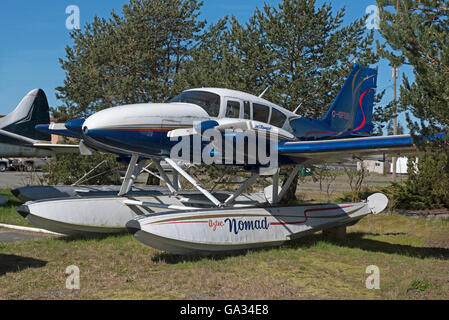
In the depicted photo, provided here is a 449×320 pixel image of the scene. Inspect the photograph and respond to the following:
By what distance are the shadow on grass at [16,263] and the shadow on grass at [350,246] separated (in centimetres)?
199

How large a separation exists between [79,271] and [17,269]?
1019mm

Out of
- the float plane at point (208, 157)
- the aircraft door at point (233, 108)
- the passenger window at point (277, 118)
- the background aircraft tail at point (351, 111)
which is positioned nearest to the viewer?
the float plane at point (208, 157)

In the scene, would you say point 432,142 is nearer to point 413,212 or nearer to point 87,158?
point 413,212

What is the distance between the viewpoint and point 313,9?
15000mm

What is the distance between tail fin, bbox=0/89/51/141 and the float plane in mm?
→ 8036

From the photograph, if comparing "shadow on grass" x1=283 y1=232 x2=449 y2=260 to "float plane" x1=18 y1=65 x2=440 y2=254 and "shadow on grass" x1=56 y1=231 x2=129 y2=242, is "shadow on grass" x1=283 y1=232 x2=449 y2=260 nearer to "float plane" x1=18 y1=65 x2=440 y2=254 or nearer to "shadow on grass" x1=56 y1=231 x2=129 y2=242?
"float plane" x1=18 y1=65 x2=440 y2=254

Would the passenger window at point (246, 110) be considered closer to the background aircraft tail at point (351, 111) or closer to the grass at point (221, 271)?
the background aircraft tail at point (351, 111)

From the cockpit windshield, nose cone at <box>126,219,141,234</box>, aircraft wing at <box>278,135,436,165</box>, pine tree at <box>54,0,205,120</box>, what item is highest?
pine tree at <box>54,0,205,120</box>

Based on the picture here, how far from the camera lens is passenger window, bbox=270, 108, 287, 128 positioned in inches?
398

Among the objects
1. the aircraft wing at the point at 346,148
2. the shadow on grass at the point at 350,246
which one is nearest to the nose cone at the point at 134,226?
the shadow on grass at the point at 350,246

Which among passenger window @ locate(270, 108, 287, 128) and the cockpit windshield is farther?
passenger window @ locate(270, 108, 287, 128)

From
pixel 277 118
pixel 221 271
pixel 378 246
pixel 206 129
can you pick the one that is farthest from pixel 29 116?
pixel 378 246

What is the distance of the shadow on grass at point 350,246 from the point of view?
793cm

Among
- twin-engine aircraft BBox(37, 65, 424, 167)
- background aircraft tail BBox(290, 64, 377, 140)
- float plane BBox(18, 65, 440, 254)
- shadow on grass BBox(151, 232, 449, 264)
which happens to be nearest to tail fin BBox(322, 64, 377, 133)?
background aircraft tail BBox(290, 64, 377, 140)
